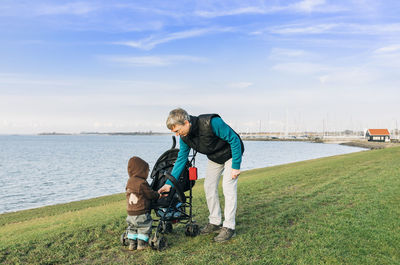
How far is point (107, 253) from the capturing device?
4.50 metres

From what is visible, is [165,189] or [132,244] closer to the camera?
[132,244]

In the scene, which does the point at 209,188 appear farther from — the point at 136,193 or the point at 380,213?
the point at 380,213

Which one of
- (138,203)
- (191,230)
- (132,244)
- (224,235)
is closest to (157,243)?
(132,244)

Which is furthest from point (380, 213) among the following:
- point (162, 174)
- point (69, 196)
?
point (69, 196)

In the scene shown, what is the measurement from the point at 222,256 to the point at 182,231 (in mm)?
1369

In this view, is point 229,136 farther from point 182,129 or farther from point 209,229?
point 209,229

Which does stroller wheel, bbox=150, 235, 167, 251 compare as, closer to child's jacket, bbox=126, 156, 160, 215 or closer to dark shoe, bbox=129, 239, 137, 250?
dark shoe, bbox=129, 239, 137, 250

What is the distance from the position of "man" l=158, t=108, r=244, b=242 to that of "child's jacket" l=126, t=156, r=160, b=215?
0.45 meters

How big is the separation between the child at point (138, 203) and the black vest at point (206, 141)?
78 cm

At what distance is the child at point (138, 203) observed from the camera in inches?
174

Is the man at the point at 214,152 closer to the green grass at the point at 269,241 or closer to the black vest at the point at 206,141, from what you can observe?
the black vest at the point at 206,141

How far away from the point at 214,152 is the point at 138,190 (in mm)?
1265

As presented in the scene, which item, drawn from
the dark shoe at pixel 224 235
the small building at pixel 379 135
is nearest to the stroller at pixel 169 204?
the dark shoe at pixel 224 235

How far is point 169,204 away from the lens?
4.83 meters
